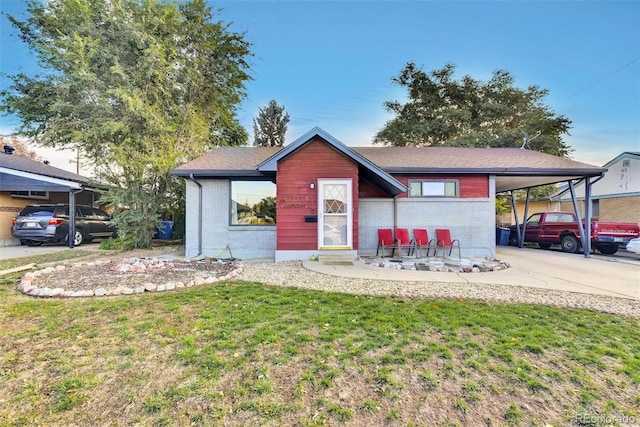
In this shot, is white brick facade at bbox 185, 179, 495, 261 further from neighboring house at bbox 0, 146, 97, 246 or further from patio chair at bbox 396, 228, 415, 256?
neighboring house at bbox 0, 146, 97, 246

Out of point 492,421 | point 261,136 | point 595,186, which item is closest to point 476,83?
point 595,186

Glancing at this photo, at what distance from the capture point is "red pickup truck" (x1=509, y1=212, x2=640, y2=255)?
1058 centimetres

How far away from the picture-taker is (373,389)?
2.48 m

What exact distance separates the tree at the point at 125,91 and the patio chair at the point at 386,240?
8.06 metres

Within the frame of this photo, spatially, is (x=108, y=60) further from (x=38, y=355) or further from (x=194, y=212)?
(x=38, y=355)

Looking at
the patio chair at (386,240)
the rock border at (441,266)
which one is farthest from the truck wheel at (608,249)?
the patio chair at (386,240)

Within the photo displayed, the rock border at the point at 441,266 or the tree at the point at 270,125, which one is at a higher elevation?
the tree at the point at 270,125

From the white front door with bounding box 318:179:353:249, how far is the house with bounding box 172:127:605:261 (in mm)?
29

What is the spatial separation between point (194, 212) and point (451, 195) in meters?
8.63

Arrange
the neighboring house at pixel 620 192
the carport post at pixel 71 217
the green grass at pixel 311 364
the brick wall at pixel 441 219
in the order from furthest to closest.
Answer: the neighboring house at pixel 620 192 < the carport post at pixel 71 217 < the brick wall at pixel 441 219 < the green grass at pixel 311 364

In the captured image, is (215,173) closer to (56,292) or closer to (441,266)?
(56,292)

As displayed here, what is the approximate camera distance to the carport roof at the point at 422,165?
8.40 metres

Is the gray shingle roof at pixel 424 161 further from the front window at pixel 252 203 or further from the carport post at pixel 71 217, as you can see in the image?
the carport post at pixel 71 217

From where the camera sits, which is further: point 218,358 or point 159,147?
point 159,147
